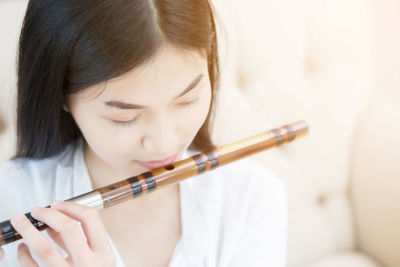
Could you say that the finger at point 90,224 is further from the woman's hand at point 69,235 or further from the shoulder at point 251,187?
the shoulder at point 251,187

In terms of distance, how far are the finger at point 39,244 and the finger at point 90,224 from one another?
44 mm

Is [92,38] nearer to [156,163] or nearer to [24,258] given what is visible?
[156,163]

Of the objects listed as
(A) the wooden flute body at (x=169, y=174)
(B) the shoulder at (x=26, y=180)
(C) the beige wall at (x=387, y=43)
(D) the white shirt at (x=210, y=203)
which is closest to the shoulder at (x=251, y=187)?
(D) the white shirt at (x=210, y=203)

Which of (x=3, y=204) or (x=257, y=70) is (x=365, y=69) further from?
(x=3, y=204)

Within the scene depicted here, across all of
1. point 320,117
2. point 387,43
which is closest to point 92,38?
point 320,117

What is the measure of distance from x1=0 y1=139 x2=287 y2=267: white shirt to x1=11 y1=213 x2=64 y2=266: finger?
0.25 metres

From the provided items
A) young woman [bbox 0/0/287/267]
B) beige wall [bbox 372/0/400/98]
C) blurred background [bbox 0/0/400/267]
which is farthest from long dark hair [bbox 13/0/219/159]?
beige wall [bbox 372/0/400/98]

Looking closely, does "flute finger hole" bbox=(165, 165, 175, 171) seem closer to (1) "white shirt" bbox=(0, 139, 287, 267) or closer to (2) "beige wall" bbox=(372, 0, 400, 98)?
(1) "white shirt" bbox=(0, 139, 287, 267)

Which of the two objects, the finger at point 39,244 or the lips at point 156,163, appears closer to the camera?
the finger at point 39,244

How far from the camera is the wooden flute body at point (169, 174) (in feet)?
1.99

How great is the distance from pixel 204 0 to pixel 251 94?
0.42m

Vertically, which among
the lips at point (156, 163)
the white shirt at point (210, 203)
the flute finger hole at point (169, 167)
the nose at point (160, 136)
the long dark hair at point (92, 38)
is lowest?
the white shirt at point (210, 203)

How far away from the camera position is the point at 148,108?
597 mm

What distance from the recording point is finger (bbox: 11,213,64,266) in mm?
538
